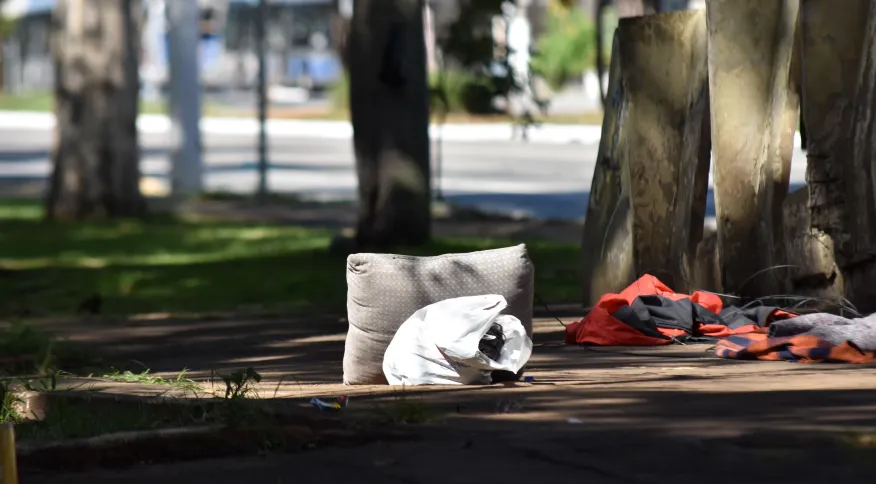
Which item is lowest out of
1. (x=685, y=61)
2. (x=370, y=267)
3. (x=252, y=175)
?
Result: (x=252, y=175)

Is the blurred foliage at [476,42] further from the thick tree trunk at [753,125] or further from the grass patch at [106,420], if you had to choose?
the grass patch at [106,420]

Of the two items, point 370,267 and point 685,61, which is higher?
point 685,61

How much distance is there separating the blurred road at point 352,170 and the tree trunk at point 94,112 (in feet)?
15.3

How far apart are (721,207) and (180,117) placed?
14.4 metres

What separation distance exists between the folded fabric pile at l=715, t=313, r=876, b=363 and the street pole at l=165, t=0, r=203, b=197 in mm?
15816

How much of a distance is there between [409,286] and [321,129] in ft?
114

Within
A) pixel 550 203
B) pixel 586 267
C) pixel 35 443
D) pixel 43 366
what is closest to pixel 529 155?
pixel 550 203

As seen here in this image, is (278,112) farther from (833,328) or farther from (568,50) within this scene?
(833,328)

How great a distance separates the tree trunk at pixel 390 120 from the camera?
629 inches

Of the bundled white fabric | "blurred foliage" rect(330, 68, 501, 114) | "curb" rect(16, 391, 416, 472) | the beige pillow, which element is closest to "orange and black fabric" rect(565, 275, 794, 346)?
the beige pillow

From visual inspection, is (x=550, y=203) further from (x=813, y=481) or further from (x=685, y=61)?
(x=813, y=481)

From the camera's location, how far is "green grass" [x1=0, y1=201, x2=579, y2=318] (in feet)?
44.6

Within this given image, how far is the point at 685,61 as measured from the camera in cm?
1112

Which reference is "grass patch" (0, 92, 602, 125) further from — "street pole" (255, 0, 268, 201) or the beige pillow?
the beige pillow
